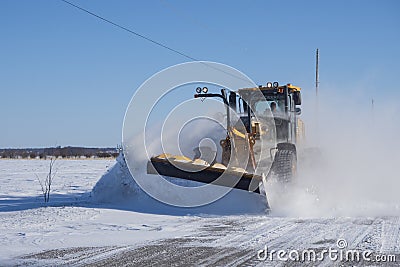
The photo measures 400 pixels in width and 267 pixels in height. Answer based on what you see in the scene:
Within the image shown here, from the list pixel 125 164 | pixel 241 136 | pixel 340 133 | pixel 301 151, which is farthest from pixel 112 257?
pixel 340 133

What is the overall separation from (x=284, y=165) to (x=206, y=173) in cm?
195

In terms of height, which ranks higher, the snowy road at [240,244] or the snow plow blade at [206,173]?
the snow plow blade at [206,173]

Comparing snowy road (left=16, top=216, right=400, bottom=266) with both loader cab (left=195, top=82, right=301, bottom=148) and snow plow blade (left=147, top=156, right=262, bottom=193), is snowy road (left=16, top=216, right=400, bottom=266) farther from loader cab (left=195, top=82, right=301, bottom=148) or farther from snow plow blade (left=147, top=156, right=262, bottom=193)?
loader cab (left=195, top=82, right=301, bottom=148)

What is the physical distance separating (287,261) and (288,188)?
5.00 meters

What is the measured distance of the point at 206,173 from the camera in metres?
9.96

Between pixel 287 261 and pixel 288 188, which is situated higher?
pixel 288 188

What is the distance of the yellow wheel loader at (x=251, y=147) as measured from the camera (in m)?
9.99

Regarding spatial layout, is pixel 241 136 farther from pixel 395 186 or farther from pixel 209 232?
pixel 395 186

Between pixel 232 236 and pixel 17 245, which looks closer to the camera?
pixel 17 245

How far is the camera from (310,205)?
10.6m

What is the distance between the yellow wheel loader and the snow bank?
726 millimetres

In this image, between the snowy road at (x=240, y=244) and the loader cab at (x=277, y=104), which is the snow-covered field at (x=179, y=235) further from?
the loader cab at (x=277, y=104)

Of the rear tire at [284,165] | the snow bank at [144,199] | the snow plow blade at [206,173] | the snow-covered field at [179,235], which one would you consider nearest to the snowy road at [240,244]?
the snow-covered field at [179,235]

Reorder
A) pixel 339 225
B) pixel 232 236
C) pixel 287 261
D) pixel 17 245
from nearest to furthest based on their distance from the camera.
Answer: pixel 287 261
pixel 17 245
pixel 232 236
pixel 339 225
